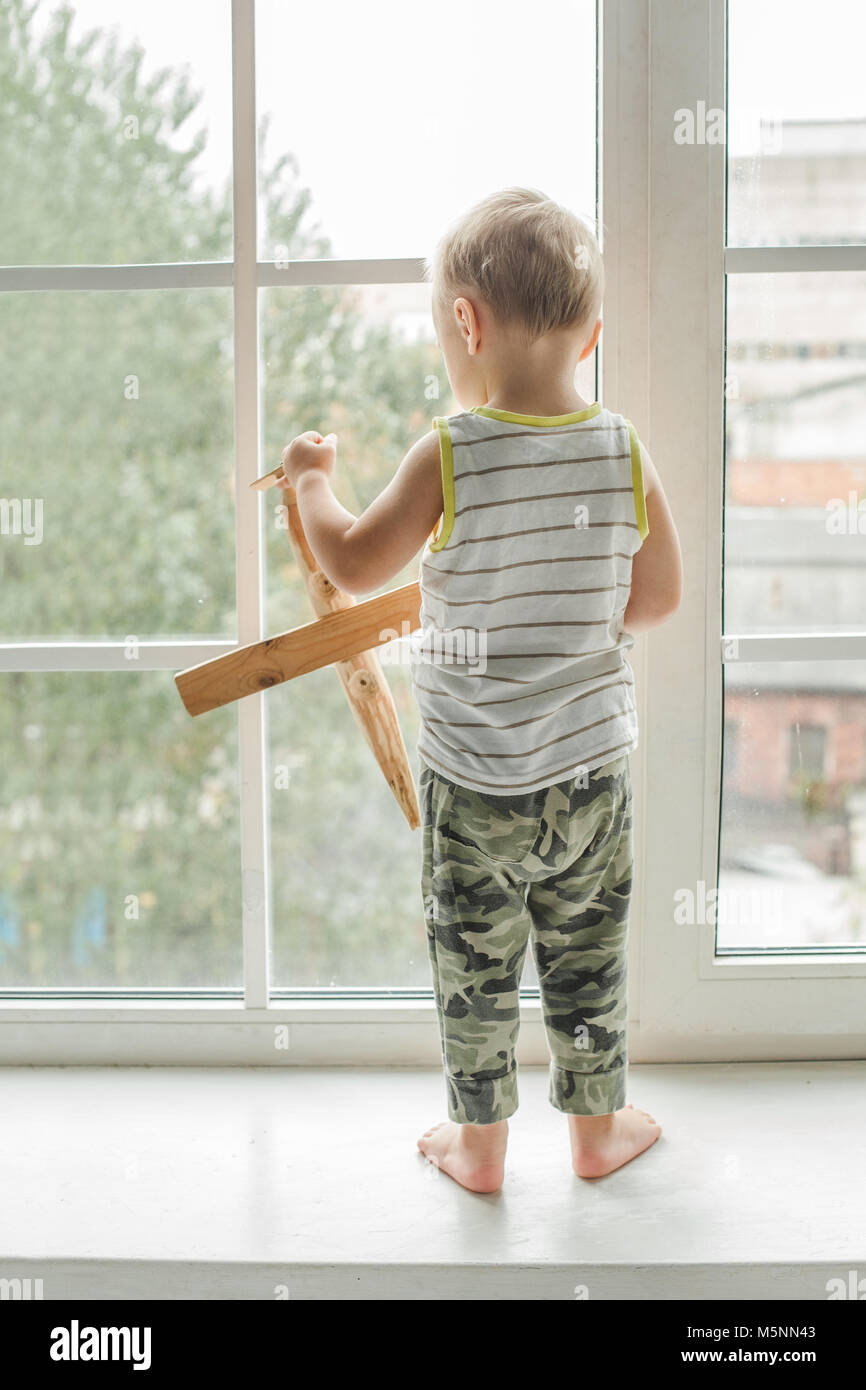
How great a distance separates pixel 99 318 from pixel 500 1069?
0.89 metres

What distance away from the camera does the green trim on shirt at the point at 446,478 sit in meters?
0.90

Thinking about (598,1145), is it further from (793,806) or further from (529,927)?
(793,806)

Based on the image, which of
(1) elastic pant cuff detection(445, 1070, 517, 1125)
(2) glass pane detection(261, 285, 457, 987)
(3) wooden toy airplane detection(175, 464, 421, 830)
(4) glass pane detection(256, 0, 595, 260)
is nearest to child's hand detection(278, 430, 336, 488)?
(3) wooden toy airplane detection(175, 464, 421, 830)

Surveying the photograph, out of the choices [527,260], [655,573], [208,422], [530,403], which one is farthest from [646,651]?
[208,422]

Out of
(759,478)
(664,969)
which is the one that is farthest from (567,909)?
(759,478)

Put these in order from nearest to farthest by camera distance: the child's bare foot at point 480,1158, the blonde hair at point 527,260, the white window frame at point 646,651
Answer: the blonde hair at point 527,260
the child's bare foot at point 480,1158
the white window frame at point 646,651

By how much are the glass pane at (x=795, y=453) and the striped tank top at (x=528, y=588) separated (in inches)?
10.5

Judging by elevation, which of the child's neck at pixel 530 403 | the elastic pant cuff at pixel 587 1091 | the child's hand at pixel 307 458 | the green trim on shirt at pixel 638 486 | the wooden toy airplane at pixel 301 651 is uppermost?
the child's neck at pixel 530 403

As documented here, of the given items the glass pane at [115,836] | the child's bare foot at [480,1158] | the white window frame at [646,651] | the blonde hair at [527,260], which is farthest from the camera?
the glass pane at [115,836]

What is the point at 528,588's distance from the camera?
0.91 meters

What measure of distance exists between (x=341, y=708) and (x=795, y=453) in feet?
1.89

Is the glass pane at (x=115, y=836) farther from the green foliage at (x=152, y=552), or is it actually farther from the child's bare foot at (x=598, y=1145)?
the child's bare foot at (x=598, y=1145)

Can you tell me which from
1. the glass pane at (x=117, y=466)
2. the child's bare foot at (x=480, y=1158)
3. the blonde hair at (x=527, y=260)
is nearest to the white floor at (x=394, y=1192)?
the child's bare foot at (x=480, y=1158)
